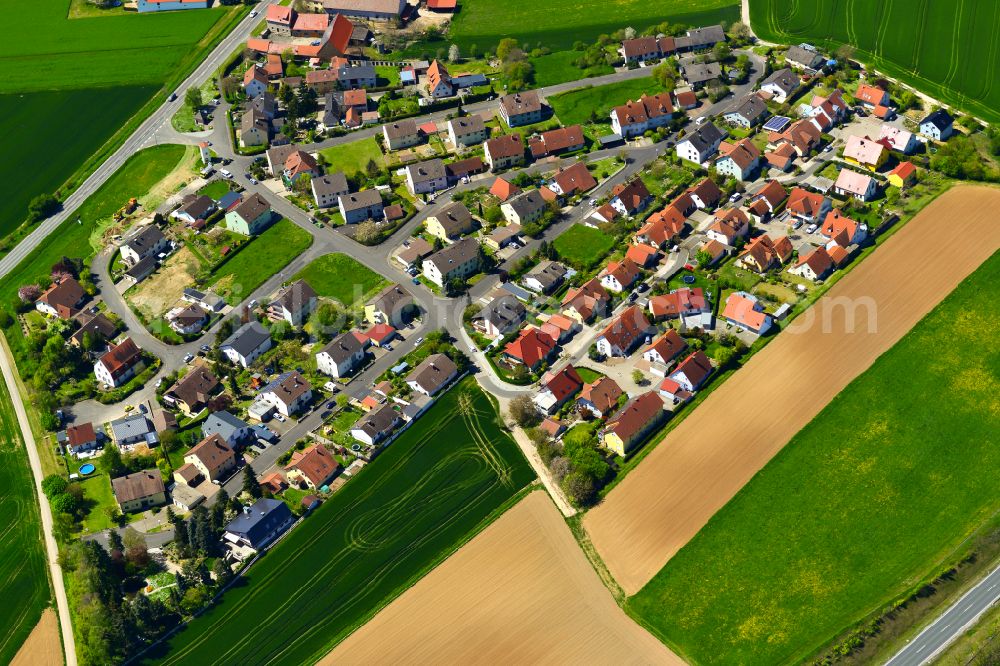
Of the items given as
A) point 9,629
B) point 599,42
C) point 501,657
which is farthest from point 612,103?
point 9,629

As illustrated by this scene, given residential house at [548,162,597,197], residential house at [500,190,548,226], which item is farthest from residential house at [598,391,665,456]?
residential house at [548,162,597,197]

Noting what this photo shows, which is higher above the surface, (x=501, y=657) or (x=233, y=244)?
(x=233, y=244)

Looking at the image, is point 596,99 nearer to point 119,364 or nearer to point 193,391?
point 193,391

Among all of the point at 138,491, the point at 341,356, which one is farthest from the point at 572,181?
the point at 138,491

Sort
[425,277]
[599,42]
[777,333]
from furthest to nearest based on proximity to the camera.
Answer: [599,42], [425,277], [777,333]

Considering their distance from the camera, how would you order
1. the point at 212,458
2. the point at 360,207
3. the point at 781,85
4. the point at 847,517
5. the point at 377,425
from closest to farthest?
the point at 847,517 → the point at 212,458 → the point at 377,425 → the point at 360,207 → the point at 781,85

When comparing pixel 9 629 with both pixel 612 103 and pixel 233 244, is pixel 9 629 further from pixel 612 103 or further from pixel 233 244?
pixel 612 103
